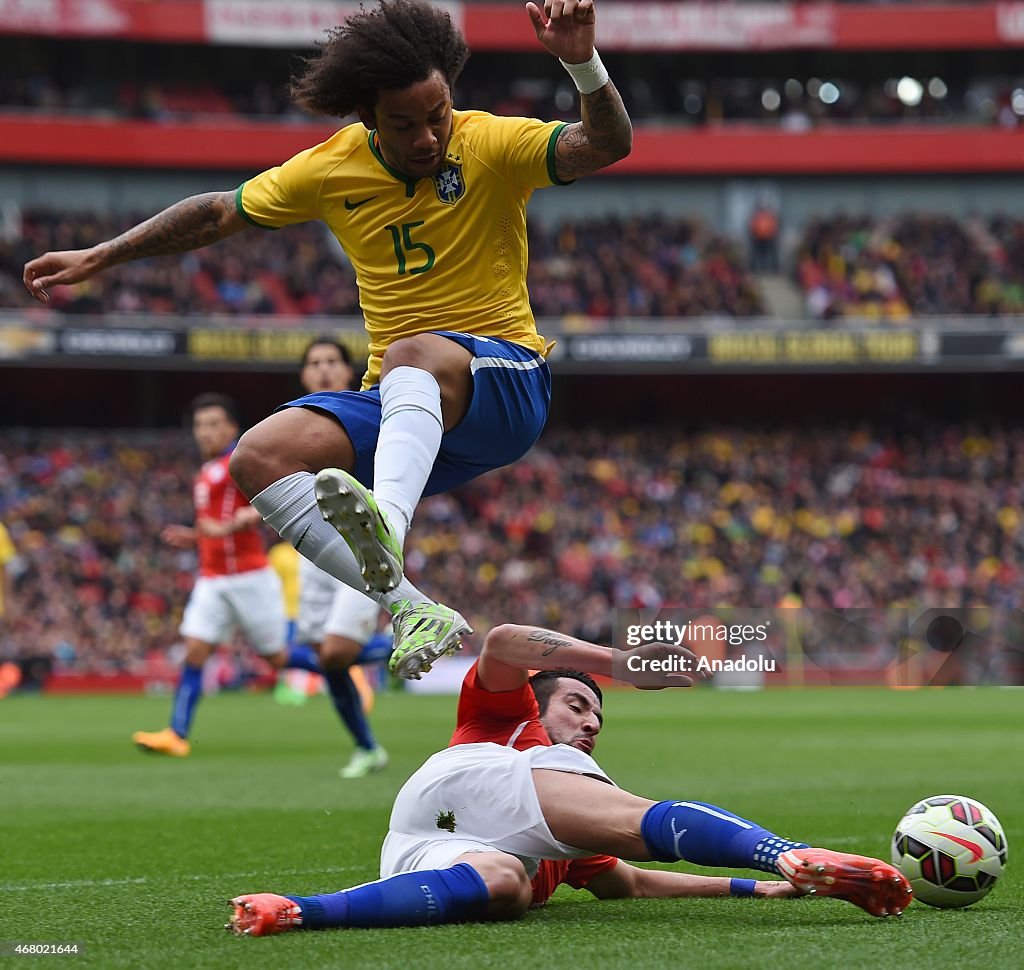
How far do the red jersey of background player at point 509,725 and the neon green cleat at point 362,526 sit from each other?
45cm

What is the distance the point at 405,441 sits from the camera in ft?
15.2

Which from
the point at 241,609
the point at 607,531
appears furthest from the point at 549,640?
the point at 607,531


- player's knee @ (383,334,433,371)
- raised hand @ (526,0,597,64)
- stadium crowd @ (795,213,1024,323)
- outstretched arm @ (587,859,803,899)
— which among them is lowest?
outstretched arm @ (587,859,803,899)

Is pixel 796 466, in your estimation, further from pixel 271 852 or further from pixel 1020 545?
pixel 271 852

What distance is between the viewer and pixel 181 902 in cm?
496


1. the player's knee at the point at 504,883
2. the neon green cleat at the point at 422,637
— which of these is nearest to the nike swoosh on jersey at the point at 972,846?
the player's knee at the point at 504,883

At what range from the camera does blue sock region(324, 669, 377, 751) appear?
9.41 m

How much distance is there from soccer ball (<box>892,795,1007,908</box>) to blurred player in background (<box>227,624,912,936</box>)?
0.43m

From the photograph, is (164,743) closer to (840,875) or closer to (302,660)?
(302,660)

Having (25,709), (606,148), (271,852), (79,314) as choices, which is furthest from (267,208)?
(79,314)

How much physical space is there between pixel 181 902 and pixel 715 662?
193cm

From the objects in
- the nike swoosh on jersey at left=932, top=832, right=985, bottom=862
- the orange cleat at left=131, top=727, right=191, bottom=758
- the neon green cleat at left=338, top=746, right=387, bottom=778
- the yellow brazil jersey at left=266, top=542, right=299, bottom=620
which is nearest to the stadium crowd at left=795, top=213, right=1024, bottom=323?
the yellow brazil jersey at left=266, top=542, right=299, bottom=620

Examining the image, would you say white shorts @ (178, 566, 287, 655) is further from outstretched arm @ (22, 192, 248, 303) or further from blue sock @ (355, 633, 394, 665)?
outstretched arm @ (22, 192, 248, 303)

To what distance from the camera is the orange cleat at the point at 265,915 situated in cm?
405
